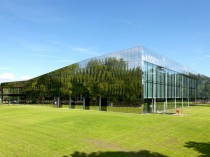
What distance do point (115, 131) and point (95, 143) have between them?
5.35 metres

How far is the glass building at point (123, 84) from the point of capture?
4378 cm

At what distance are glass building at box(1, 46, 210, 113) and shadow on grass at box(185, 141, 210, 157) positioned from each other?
22344mm

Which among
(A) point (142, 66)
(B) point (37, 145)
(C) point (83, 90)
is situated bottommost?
(B) point (37, 145)

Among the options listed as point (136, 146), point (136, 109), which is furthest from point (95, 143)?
point (136, 109)

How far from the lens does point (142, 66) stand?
43188 mm

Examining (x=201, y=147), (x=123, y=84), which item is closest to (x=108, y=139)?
(x=201, y=147)

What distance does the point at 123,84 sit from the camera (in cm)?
4594

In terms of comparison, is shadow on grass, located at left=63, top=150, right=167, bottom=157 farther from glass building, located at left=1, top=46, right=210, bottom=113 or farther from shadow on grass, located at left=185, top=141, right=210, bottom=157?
glass building, located at left=1, top=46, right=210, bottom=113

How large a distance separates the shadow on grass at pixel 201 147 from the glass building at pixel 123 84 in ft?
73.3

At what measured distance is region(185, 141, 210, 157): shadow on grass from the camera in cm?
1705

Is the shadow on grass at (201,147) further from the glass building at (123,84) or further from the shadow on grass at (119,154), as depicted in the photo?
the glass building at (123,84)

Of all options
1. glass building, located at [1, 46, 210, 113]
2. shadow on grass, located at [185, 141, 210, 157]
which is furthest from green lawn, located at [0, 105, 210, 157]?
glass building, located at [1, 46, 210, 113]

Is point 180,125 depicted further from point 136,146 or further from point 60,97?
point 60,97

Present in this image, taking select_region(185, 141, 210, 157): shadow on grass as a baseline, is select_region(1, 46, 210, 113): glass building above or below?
above
